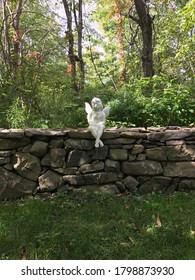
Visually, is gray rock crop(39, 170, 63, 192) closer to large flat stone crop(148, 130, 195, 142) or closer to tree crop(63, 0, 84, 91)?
large flat stone crop(148, 130, 195, 142)

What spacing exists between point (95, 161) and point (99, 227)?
4.01ft

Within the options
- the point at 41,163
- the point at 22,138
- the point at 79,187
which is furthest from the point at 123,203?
the point at 22,138

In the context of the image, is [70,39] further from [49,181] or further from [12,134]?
[49,181]

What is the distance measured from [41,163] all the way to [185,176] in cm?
214

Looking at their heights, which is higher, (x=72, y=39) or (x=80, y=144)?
(x=72, y=39)

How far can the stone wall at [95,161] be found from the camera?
382 cm

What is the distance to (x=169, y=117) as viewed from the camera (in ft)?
14.8

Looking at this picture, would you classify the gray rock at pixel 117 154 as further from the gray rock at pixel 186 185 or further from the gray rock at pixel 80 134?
the gray rock at pixel 186 185

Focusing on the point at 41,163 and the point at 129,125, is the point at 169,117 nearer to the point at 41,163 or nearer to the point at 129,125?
the point at 129,125

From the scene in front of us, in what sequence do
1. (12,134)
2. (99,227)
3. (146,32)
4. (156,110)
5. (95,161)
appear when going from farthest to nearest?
(146,32) → (156,110) → (95,161) → (12,134) → (99,227)

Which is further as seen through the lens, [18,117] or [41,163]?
[18,117]

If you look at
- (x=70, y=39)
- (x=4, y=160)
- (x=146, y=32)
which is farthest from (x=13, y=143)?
(x=146, y=32)

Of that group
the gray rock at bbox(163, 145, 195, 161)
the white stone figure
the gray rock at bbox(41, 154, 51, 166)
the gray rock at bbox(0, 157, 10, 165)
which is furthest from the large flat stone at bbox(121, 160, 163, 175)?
the gray rock at bbox(0, 157, 10, 165)

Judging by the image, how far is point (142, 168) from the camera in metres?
3.91
